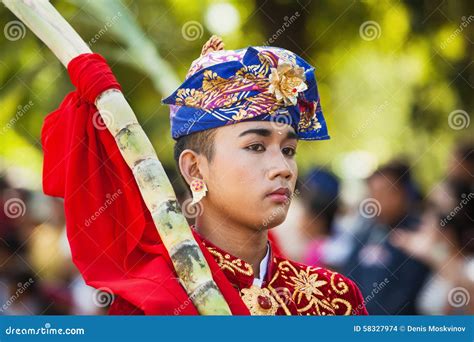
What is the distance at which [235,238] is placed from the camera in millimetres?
3551

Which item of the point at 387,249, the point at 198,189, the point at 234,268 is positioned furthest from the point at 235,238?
the point at 387,249

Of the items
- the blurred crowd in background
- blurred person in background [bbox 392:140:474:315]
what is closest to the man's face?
the blurred crowd in background

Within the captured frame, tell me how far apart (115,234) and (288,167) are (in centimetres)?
64

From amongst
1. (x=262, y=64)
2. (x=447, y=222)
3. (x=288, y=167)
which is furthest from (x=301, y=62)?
(x=447, y=222)

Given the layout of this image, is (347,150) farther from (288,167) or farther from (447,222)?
(288,167)

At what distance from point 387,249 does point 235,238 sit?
1.98m

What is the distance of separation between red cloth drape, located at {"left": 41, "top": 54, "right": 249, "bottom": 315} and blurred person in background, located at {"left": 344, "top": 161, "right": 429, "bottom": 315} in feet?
6.28

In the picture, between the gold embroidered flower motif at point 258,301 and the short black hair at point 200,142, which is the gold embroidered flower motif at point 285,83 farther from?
the gold embroidered flower motif at point 258,301

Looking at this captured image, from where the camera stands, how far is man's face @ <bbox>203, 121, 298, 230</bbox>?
11.2 feet

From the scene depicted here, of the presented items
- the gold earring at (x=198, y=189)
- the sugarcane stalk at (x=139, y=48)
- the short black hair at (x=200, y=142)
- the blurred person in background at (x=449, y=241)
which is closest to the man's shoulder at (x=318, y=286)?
the gold earring at (x=198, y=189)

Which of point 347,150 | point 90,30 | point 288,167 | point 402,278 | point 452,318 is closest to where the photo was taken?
point 288,167

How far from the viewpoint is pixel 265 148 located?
3.46 meters

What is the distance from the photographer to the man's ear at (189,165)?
359cm

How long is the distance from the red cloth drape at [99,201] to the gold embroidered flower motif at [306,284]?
0.30 metres
